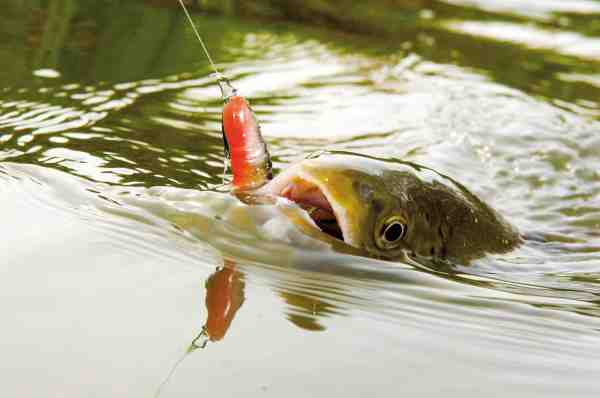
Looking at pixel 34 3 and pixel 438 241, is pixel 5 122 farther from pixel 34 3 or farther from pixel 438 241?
pixel 34 3

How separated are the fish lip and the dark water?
0.26 ft

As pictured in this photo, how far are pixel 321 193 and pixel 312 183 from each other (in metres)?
0.13

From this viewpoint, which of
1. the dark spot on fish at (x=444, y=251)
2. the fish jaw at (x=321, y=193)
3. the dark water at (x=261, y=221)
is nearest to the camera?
the dark water at (x=261, y=221)

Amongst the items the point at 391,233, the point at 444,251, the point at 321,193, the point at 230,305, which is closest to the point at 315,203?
the point at 321,193

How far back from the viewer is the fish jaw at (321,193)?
3080 mm

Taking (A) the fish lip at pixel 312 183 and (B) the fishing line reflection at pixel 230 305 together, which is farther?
(A) the fish lip at pixel 312 183

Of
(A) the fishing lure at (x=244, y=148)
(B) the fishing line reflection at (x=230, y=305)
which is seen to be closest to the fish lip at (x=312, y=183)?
(A) the fishing lure at (x=244, y=148)

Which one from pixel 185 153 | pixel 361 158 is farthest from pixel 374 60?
pixel 361 158

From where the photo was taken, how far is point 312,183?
10.2 ft

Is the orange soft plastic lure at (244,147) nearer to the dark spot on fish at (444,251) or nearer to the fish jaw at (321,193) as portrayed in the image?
the fish jaw at (321,193)

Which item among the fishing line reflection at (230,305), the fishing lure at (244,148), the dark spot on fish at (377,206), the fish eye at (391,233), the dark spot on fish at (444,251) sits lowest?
the fishing line reflection at (230,305)

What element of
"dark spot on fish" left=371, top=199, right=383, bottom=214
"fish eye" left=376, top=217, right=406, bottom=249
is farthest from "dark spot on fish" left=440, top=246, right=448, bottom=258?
"dark spot on fish" left=371, top=199, right=383, bottom=214

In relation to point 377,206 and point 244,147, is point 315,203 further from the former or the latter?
point 244,147

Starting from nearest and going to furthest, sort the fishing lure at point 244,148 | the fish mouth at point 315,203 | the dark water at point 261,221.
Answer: the dark water at point 261,221 < the fish mouth at point 315,203 < the fishing lure at point 244,148
